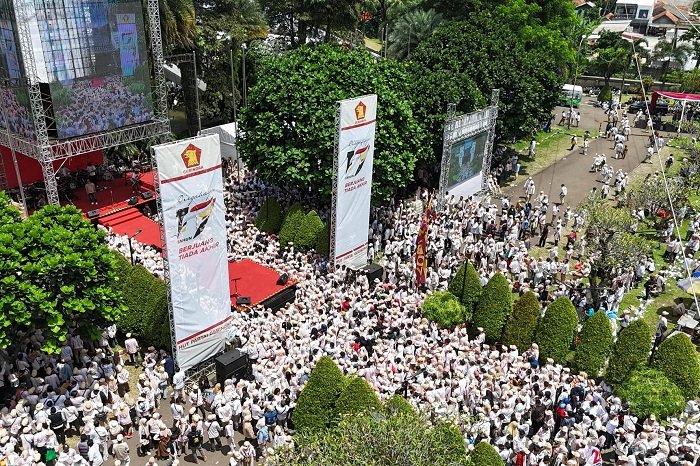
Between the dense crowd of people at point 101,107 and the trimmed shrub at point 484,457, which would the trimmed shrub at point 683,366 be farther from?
the dense crowd of people at point 101,107

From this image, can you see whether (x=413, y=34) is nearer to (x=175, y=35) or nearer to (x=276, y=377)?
(x=175, y=35)

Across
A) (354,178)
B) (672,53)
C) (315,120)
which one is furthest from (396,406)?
(672,53)

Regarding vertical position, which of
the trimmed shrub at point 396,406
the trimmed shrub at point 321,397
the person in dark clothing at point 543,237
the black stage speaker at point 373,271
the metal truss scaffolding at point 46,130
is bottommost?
the person in dark clothing at point 543,237

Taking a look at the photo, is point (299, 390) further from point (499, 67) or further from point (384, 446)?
point (499, 67)

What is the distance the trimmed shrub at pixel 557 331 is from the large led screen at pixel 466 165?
12.3m

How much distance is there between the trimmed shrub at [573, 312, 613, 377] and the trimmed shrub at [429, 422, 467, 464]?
8.03m

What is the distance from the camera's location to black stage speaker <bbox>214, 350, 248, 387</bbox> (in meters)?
18.8

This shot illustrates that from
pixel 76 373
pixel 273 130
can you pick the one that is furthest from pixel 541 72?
pixel 76 373

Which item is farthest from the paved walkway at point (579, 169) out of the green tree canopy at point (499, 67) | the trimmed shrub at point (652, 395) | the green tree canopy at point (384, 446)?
the green tree canopy at point (384, 446)

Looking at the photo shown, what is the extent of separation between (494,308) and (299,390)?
757 centimetres

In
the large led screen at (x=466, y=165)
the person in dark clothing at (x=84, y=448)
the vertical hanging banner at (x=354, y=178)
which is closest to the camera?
the person in dark clothing at (x=84, y=448)

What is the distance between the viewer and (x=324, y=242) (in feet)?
84.3

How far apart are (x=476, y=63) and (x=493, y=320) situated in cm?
1898

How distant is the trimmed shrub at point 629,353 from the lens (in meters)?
18.7
